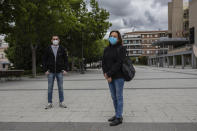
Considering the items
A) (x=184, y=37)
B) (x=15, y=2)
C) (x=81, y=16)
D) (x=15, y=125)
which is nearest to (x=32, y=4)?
(x=15, y=2)

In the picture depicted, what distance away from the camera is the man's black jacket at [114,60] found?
4.35m

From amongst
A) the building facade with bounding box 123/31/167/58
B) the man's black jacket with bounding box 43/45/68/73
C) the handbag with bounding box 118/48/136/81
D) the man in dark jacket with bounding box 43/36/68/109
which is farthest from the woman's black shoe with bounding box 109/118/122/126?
the building facade with bounding box 123/31/167/58

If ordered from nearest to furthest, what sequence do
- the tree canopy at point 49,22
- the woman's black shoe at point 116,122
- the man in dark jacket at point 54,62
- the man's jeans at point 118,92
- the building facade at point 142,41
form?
the woman's black shoe at point 116,122, the man's jeans at point 118,92, the man in dark jacket at point 54,62, the tree canopy at point 49,22, the building facade at point 142,41

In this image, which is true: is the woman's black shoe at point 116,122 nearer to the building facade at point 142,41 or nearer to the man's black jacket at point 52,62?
the man's black jacket at point 52,62

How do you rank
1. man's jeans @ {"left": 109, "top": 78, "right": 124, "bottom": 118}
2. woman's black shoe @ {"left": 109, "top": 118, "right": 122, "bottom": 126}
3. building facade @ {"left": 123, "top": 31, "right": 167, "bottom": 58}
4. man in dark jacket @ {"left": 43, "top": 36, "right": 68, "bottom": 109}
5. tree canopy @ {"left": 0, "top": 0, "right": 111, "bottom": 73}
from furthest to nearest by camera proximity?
1. building facade @ {"left": 123, "top": 31, "right": 167, "bottom": 58}
2. tree canopy @ {"left": 0, "top": 0, "right": 111, "bottom": 73}
3. man in dark jacket @ {"left": 43, "top": 36, "right": 68, "bottom": 109}
4. man's jeans @ {"left": 109, "top": 78, "right": 124, "bottom": 118}
5. woman's black shoe @ {"left": 109, "top": 118, "right": 122, "bottom": 126}

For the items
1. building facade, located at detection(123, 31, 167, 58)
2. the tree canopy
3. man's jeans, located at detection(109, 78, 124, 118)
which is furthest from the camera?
building facade, located at detection(123, 31, 167, 58)

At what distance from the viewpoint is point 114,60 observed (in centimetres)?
444

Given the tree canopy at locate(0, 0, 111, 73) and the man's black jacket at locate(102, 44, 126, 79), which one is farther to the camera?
the tree canopy at locate(0, 0, 111, 73)

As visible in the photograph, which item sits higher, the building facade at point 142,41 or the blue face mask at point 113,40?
the building facade at point 142,41

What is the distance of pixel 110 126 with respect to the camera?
4297mm

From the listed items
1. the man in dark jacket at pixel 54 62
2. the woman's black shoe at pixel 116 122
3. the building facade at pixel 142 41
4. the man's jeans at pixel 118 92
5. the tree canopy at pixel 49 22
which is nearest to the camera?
the woman's black shoe at pixel 116 122

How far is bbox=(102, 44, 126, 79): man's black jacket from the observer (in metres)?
4.35

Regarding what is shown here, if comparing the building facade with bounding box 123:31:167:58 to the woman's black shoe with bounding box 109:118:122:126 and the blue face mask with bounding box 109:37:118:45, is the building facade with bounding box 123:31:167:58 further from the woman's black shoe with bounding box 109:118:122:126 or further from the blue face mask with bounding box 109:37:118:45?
the woman's black shoe with bounding box 109:118:122:126

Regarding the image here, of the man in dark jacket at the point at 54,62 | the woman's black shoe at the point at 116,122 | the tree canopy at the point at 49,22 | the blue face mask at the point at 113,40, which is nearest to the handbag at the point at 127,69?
the blue face mask at the point at 113,40
